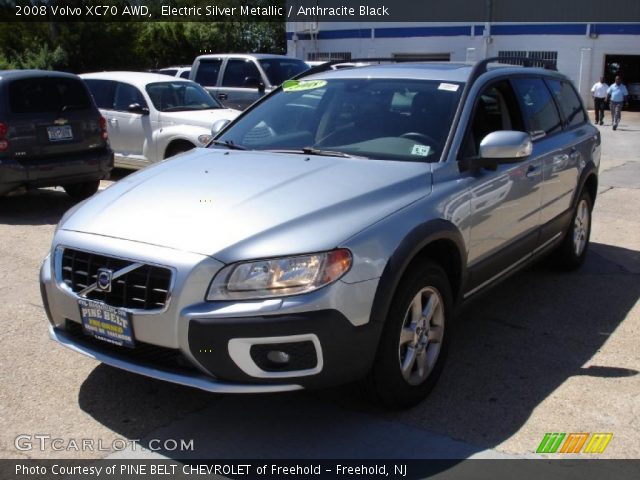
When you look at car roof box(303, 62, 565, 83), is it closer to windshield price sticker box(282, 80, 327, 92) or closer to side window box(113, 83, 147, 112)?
windshield price sticker box(282, 80, 327, 92)

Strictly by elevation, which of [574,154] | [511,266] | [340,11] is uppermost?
[340,11]

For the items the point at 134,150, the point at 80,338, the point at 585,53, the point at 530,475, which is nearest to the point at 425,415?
the point at 530,475

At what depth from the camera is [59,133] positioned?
866cm

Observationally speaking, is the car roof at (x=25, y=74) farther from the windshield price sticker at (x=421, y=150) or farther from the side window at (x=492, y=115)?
the windshield price sticker at (x=421, y=150)

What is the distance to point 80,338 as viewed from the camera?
371cm

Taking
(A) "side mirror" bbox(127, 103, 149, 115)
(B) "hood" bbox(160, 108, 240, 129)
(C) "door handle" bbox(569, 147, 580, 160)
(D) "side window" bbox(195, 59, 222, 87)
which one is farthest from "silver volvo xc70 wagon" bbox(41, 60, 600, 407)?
(D) "side window" bbox(195, 59, 222, 87)

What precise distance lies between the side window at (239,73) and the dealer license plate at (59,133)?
5800 mm

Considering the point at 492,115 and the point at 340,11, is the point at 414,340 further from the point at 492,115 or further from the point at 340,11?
the point at 340,11

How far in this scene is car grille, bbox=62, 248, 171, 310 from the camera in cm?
329

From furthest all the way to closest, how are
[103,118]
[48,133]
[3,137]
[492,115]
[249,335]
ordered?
[103,118]
[48,133]
[3,137]
[492,115]
[249,335]

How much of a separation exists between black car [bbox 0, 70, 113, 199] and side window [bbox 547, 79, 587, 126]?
5.66m

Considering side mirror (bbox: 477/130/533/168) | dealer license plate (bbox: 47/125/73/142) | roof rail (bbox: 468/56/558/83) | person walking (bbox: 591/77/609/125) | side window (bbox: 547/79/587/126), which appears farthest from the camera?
person walking (bbox: 591/77/609/125)

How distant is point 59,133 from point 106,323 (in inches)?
230

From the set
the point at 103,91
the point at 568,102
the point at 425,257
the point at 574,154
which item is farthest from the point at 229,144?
the point at 103,91
